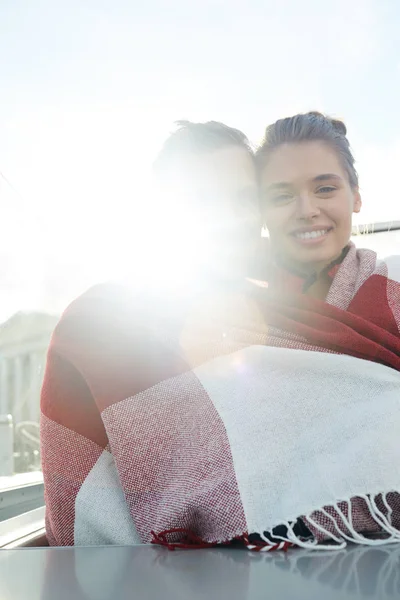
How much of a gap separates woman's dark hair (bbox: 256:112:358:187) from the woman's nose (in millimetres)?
140

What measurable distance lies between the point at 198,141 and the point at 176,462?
31.8 inches

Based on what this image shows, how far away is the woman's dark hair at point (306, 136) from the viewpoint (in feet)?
4.35

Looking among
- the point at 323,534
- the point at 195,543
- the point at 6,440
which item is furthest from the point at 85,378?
the point at 6,440

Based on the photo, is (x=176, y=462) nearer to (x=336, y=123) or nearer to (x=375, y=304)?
(x=375, y=304)

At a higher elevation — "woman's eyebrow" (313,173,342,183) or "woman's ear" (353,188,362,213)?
"woman's eyebrow" (313,173,342,183)

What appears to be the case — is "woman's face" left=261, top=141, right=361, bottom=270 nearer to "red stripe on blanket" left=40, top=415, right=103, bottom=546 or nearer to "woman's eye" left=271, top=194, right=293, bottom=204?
"woman's eye" left=271, top=194, right=293, bottom=204

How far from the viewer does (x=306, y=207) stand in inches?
48.6

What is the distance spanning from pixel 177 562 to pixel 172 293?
1.37 feet

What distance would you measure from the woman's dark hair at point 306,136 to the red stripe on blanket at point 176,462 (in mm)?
710

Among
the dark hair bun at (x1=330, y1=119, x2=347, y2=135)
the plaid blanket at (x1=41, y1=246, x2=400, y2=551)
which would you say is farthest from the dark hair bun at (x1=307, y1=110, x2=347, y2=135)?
the plaid blanket at (x1=41, y1=246, x2=400, y2=551)

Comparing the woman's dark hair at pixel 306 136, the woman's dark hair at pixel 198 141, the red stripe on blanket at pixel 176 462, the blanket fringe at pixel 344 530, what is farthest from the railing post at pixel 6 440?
the blanket fringe at pixel 344 530

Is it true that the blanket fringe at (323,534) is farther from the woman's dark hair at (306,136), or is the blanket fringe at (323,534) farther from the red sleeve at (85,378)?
the woman's dark hair at (306,136)

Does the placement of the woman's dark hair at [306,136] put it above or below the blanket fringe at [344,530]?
above

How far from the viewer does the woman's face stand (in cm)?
124
